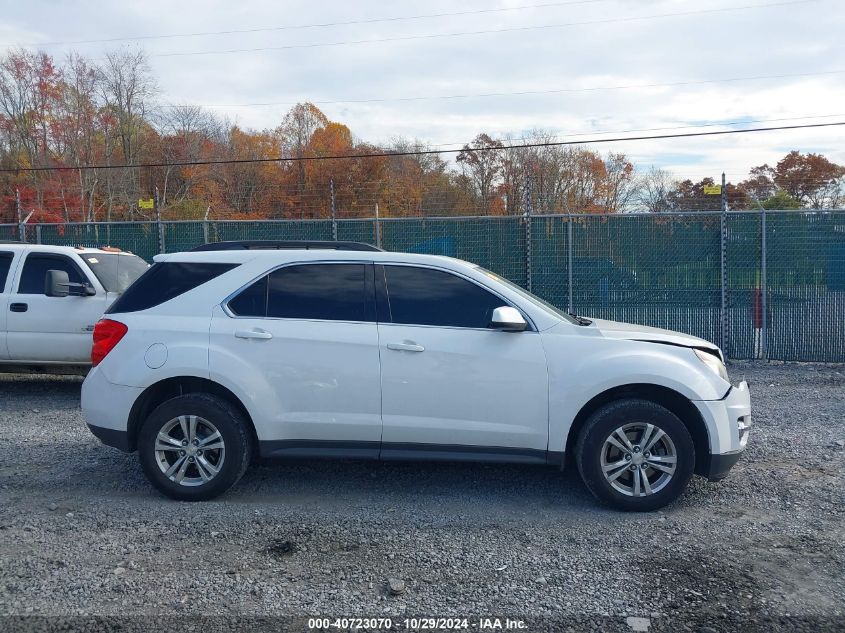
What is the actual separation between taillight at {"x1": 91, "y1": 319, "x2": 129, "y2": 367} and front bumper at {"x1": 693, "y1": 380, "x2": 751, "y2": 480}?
412cm

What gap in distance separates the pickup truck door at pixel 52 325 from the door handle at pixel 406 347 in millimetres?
5240

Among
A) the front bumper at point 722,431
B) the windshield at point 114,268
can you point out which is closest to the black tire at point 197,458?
the front bumper at point 722,431

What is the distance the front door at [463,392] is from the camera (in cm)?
529

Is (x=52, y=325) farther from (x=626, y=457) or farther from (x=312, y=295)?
(x=626, y=457)

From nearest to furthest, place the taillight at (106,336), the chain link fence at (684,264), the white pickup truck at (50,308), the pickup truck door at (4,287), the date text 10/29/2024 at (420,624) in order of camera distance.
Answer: the date text 10/29/2024 at (420,624) < the taillight at (106,336) < the white pickup truck at (50,308) < the pickup truck door at (4,287) < the chain link fence at (684,264)

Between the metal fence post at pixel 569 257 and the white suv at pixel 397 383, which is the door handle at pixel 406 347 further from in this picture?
the metal fence post at pixel 569 257

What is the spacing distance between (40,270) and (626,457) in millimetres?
7586

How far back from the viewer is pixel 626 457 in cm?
527

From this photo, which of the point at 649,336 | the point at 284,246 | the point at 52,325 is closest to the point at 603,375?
the point at 649,336

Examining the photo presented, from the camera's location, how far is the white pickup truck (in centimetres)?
918

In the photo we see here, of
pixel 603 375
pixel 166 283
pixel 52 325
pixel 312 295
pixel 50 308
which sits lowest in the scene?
pixel 603 375

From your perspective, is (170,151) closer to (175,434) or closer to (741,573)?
(175,434)

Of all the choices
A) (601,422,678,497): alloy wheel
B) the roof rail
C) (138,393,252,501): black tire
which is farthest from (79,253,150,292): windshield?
(601,422,678,497): alloy wheel

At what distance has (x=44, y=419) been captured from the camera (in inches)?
329
